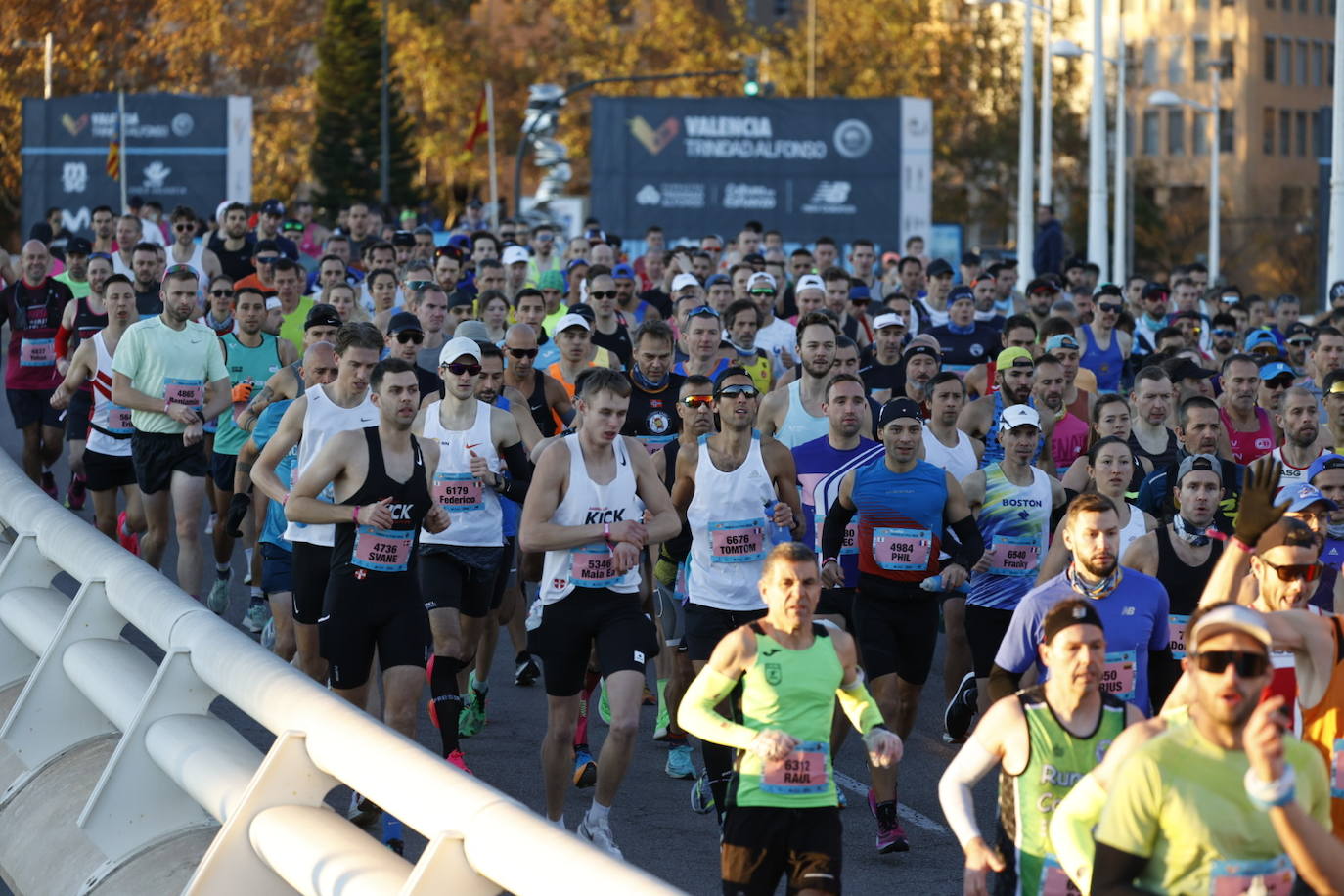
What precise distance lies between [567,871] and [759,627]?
8.43 feet

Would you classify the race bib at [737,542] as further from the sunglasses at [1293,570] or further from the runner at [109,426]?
the runner at [109,426]

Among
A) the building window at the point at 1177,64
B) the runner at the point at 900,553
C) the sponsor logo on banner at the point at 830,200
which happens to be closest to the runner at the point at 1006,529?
the runner at the point at 900,553

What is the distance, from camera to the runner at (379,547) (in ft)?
27.6

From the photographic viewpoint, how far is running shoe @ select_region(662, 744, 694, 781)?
31.4 feet

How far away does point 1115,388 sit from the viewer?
15594 millimetres

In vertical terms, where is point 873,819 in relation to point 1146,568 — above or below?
below

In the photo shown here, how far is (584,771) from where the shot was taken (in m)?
9.30

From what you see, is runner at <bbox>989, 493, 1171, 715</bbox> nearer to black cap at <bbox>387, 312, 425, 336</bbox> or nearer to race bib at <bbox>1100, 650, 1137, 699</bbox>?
race bib at <bbox>1100, 650, 1137, 699</bbox>

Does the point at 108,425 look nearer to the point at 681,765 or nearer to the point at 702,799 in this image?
the point at 681,765

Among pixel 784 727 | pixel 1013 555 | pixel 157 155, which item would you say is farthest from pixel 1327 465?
pixel 157 155

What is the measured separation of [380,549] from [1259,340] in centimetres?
890

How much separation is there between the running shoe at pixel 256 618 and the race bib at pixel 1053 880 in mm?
7119

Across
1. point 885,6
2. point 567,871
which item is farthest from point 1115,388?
point 885,6

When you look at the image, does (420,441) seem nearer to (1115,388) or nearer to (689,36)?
(1115,388)
